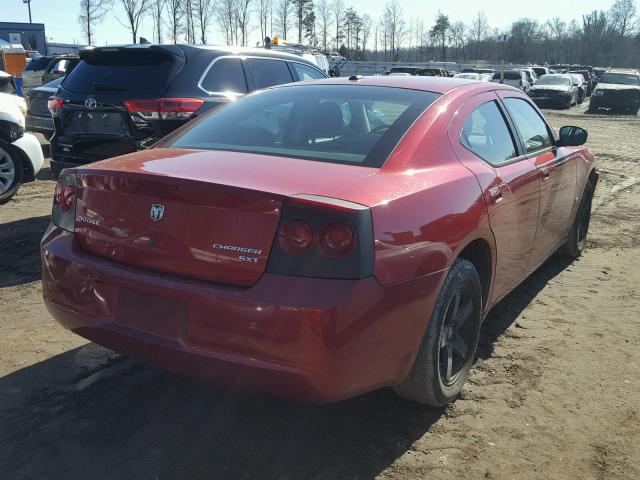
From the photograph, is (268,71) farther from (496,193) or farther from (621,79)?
(621,79)

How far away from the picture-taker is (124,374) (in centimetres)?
337

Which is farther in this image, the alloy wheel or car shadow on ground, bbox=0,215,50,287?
car shadow on ground, bbox=0,215,50,287

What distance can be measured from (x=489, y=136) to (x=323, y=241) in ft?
5.90

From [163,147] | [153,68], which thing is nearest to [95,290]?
[163,147]

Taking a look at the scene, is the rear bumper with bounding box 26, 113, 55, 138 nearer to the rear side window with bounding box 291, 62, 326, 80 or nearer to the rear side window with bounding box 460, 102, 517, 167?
the rear side window with bounding box 291, 62, 326, 80

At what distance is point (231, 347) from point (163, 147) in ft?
4.84

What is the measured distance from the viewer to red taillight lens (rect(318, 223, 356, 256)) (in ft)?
7.55

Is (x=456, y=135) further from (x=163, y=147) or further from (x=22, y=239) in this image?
(x=22, y=239)

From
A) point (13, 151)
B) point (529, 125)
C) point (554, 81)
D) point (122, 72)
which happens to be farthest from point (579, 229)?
point (554, 81)

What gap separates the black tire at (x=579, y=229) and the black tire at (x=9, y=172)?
6.01 metres

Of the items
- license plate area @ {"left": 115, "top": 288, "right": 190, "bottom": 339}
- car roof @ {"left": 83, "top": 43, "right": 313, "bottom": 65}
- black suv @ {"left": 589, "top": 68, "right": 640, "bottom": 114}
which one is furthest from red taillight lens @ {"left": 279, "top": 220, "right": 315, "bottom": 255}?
black suv @ {"left": 589, "top": 68, "right": 640, "bottom": 114}

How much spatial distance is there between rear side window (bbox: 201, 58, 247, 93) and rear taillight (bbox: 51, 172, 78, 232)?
10.8 ft

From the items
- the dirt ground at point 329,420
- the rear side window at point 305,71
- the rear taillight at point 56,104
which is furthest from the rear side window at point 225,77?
the dirt ground at point 329,420

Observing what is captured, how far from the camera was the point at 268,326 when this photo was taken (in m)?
2.30
